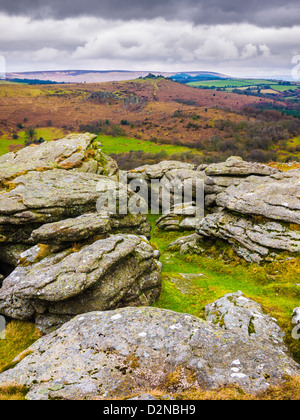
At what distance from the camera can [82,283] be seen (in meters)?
12.2

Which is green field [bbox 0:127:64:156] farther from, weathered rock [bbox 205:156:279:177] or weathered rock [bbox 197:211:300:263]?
weathered rock [bbox 197:211:300:263]

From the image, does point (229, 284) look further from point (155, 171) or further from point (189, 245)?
point (155, 171)

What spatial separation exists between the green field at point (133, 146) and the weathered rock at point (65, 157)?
4390 inches

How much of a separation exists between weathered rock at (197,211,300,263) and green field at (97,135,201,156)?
4870 inches

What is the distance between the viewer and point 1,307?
535 inches

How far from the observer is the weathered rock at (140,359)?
24.7ft

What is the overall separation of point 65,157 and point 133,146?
137 m

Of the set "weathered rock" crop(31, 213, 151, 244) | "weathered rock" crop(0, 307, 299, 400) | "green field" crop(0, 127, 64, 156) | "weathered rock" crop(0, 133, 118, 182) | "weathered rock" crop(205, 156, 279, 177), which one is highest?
"green field" crop(0, 127, 64, 156)

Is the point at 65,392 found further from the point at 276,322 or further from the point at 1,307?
the point at 276,322

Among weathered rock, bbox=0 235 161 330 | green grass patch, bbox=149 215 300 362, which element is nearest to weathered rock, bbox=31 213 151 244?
weathered rock, bbox=0 235 161 330

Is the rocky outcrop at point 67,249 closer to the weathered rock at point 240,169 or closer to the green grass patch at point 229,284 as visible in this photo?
the green grass patch at point 229,284

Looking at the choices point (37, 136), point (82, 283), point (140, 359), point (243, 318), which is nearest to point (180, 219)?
point (243, 318)

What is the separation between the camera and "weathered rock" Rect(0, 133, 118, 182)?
27.6m

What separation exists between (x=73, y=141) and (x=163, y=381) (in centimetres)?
3191
